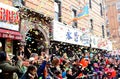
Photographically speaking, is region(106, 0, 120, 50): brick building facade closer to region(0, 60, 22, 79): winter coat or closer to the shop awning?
the shop awning

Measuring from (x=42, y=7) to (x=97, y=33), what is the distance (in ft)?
33.5

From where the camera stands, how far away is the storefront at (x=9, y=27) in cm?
1239

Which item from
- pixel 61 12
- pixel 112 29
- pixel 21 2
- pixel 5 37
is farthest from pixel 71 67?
pixel 112 29

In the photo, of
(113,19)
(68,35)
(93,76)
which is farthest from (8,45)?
(113,19)

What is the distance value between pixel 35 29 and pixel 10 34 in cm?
292

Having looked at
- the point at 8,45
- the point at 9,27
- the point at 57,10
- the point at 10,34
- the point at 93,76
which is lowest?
the point at 93,76

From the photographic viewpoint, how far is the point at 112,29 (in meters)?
42.8

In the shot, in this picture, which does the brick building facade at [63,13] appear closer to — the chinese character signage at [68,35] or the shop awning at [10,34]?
the chinese character signage at [68,35]

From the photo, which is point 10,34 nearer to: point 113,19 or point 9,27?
point 9,27

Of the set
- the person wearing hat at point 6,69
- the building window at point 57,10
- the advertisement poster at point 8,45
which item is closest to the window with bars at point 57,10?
the building window at point 57,10

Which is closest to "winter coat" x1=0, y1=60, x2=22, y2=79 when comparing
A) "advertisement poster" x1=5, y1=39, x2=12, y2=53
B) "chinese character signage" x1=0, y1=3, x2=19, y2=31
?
"chinese character signage" x1=0, y1=3, x2=19, y2=31

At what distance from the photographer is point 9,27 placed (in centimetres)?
1280

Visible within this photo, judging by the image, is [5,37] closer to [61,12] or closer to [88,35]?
[61,12]

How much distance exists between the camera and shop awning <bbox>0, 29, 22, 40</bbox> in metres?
12.4
